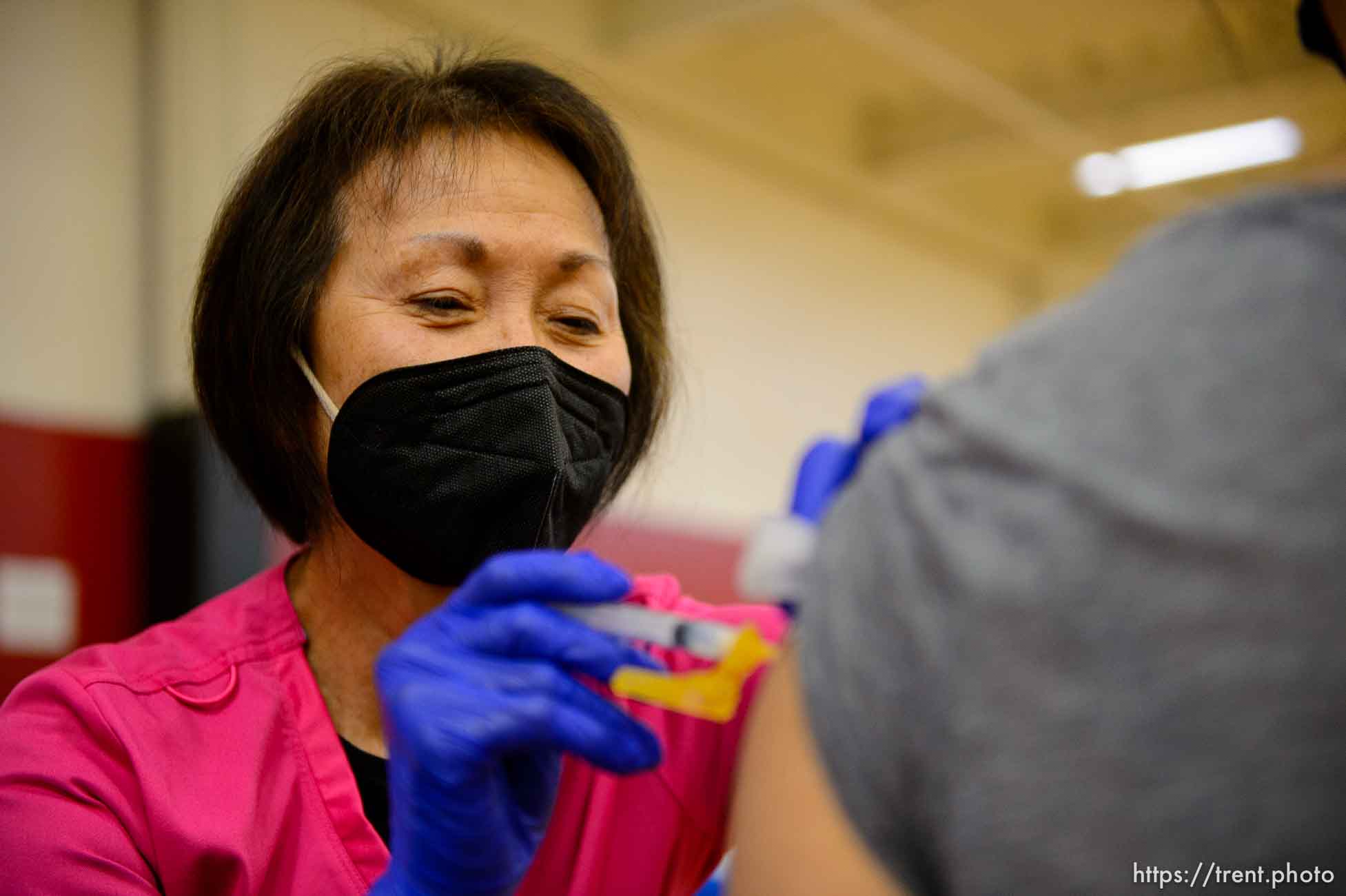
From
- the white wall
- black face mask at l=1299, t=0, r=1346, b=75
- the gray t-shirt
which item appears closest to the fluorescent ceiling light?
the white wall

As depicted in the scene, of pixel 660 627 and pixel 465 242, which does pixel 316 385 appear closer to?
pixel 465 242

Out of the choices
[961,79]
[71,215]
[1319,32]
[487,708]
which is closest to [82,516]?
[71,215]

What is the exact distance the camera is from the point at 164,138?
3.36m

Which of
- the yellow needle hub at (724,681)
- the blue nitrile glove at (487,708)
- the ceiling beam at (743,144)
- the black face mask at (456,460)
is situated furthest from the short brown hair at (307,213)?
the ceiling beam at (743,144)

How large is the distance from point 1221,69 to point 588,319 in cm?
527

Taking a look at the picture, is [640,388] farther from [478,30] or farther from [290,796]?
[478,30]

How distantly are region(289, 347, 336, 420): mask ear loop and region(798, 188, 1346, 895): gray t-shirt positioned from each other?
99 cm

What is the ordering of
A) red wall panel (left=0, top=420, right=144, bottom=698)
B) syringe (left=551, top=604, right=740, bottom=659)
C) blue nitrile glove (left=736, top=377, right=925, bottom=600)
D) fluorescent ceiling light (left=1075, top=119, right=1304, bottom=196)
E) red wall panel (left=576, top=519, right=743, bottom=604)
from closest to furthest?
blue nitrile glove (left=736, top=377, right=925, bottom=600)
syringe (left=551, top=604, right=740, bottom=659)
red wall panel (left=0, top=420, right=144, bottom=698)
red wall panel (left=576, top=519, right=743, bottom=604)
fluorescent ceiling light (left=1075, top=119, right=1304, bottom=196)

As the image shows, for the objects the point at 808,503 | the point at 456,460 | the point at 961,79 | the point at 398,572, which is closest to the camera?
the point at 808,503

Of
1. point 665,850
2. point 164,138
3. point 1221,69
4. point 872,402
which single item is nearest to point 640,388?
point 665,850

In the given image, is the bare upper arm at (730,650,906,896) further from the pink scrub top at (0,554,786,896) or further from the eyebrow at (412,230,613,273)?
the eyebrow at (412,230,613,273)

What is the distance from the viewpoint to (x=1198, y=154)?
5789 millimetres

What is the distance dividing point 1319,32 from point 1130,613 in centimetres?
68

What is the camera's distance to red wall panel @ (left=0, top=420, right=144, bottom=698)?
299 centimetres
